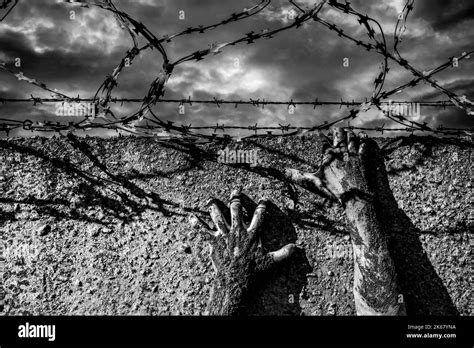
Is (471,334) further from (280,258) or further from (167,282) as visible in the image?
(167,282)

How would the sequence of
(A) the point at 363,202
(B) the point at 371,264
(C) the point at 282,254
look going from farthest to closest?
(A) the point at 363,202
(C) the point at 282,254
(B) the point at 371,264

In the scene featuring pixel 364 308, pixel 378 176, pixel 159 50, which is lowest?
pixel 364 308

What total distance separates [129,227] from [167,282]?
70 cm

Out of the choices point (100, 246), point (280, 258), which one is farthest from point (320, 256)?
point (100, 246)

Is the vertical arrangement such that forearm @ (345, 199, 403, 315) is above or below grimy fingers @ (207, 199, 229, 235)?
below

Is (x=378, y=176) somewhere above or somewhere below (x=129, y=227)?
above

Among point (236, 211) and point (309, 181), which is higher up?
point (309, 181)

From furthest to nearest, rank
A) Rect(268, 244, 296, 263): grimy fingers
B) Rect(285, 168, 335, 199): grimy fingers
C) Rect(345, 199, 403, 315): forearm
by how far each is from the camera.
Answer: Rect(285, 168, 335, 199): grimy fingers < Rect(268, 244, 296, 263): grimy fingers < Rect(345, 199, 403, 315): forearm

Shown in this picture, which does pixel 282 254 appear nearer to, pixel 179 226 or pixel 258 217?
pixel 258 217

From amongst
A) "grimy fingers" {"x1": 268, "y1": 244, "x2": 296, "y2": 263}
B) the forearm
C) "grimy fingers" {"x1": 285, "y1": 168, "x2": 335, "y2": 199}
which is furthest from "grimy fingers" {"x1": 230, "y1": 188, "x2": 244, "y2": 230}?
the forearm

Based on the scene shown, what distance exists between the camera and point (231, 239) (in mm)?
3879

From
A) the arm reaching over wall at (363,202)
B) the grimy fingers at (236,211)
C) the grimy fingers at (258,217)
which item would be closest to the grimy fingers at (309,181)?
the arm reaching over wall at (363,202)

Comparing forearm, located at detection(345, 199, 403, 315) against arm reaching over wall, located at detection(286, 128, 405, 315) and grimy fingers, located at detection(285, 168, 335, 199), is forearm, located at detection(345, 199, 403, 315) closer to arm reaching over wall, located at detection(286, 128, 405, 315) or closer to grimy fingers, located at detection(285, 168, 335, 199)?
arm reaching over wall, located at detection(286, 128, 405, 315)

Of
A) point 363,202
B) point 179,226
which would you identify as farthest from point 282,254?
point 179,226
